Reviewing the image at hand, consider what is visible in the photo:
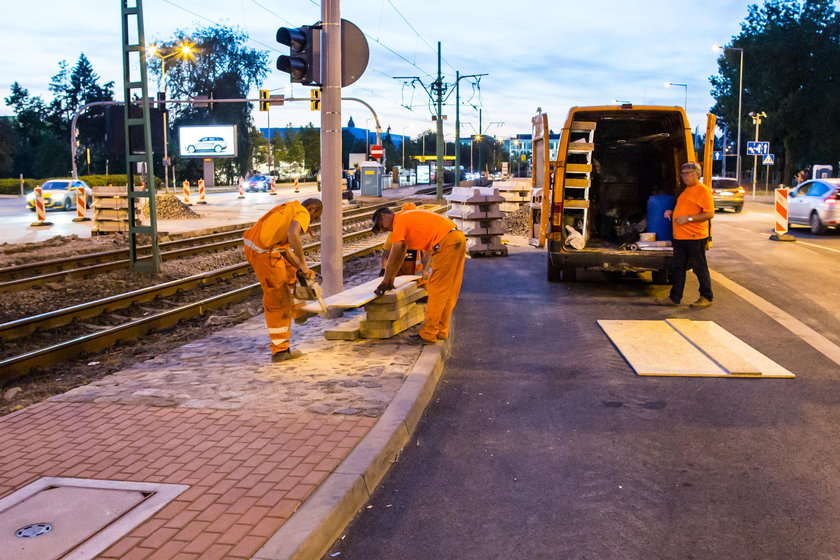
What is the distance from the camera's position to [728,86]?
72125 millimetres

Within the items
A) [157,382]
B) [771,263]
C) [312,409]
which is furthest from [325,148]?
[771,263]

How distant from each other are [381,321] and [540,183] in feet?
19.1

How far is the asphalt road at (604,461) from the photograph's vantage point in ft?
12.6

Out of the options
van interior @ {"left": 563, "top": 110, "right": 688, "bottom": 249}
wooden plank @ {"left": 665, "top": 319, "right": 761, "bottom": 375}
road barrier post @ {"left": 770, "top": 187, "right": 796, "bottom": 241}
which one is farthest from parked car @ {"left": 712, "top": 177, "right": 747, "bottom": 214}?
wooden plank @ {"left": 665, "top": 319, "right": 761, "bottom": 375}

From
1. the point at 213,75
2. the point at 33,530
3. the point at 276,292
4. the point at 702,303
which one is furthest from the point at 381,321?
the point at 213,75

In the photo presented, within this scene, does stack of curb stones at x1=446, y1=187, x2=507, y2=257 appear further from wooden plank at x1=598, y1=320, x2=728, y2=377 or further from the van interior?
wooden plank at x1=598, y1=320, x2=728, y2=377

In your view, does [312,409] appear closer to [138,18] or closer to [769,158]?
[138,18]

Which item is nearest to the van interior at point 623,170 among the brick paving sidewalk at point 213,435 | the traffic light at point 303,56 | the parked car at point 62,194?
the traffic light at point 303,56

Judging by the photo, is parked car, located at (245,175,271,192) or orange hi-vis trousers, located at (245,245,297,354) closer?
orange hi-vis trousers, located at (245,245,297,354)

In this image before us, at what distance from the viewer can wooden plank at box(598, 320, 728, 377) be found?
7023 millimetres

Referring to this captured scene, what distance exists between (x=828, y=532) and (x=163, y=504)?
322cm

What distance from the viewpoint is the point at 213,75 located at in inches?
2680

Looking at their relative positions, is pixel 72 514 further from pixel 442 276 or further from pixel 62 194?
pixel 62 194

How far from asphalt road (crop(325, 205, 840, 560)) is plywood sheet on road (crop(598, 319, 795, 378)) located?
0.15 metres
